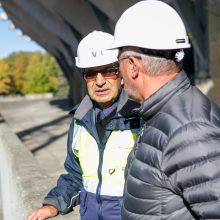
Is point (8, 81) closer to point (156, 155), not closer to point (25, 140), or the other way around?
point (25, 140)

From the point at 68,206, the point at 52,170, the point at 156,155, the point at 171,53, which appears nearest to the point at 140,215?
the point at 156,155

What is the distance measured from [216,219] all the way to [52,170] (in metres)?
8.66

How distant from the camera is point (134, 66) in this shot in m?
1.74

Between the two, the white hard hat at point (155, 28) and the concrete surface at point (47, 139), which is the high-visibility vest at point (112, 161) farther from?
the concrete surface at point (47, 139)

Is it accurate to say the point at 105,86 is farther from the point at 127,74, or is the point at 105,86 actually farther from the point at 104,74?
the point at 127,74

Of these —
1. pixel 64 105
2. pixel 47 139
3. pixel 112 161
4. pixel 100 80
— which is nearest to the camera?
pixel 112 161

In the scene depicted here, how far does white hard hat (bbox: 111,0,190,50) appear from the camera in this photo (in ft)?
5.54

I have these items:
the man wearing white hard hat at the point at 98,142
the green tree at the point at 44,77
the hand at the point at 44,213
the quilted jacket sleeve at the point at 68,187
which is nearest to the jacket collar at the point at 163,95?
the man wearing white hard hat at the point at 98,142

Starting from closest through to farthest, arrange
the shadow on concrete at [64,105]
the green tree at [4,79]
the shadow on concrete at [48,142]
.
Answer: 1. the shadow on concrete at [48,142]
2. the shadow on concrete at [64,105]
3. the green tree at [4,79]

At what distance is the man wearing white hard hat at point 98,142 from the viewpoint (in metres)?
2.38

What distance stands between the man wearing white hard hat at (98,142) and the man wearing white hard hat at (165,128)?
0.57 meters

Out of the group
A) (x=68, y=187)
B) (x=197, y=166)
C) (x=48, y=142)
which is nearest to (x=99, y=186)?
(x=68, y=187)

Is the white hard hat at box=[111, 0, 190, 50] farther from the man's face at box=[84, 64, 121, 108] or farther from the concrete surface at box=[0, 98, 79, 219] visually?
the concrete surface at box=[0, 98, 79, 219]

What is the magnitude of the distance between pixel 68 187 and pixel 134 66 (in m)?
1.22
